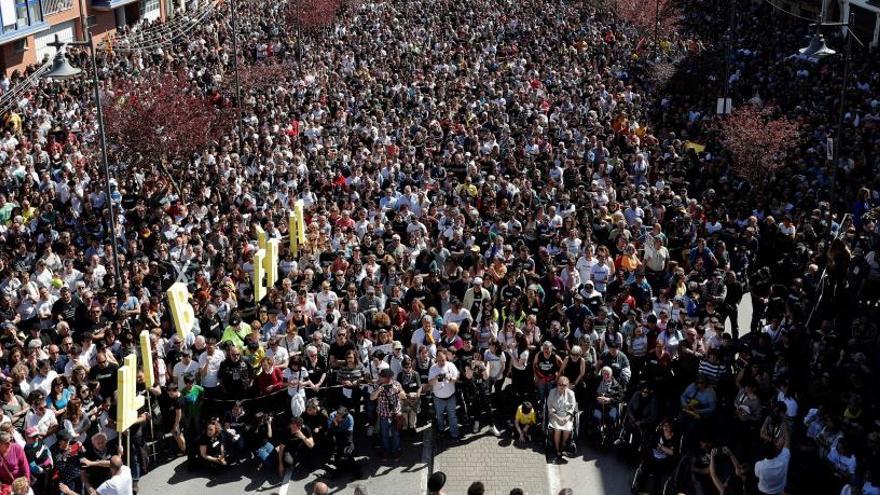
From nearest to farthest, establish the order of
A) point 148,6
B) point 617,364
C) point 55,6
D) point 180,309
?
1. point 617,364
2. point 180,309
3. point 55,6
4. point 148,6

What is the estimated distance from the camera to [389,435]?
12.5 m

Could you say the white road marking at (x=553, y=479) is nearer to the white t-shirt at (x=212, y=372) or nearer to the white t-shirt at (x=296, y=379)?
the white t-shirt at (x=296, y=379)

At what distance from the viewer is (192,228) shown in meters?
17.2

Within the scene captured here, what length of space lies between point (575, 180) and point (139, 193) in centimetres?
897

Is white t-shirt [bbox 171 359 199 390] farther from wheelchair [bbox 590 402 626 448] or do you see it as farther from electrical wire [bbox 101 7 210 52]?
electrical wire [bbox 101 7 210 52]

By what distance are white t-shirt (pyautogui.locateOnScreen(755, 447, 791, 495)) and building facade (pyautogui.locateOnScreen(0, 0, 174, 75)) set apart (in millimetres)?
22992

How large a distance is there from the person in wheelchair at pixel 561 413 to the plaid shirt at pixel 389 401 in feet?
6.32

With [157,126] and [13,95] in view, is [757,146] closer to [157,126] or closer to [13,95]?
[157,126]

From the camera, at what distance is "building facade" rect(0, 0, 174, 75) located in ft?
103

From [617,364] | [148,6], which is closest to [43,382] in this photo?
[617,364]

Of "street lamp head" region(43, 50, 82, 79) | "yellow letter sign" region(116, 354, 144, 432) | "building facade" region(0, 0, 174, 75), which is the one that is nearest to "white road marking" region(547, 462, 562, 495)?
"yellow letter sign" region(116, 354, 144, 432)

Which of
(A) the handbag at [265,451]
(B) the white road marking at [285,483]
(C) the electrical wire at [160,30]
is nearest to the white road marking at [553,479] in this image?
(B) the white road marking at [285,483]

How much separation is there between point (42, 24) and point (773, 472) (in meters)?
30.4

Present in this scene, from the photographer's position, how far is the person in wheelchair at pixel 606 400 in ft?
41.0
